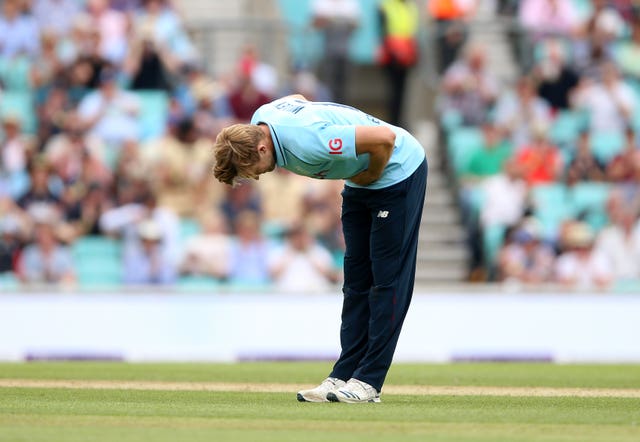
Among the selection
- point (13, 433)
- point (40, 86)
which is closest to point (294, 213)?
point (40, 86)

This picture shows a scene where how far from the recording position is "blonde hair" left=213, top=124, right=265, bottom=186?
790cm

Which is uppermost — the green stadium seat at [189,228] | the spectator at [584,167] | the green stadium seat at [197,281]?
the spectator at [584,167]

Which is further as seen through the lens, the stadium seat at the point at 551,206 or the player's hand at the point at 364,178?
the stadium seat at the point at 551,206

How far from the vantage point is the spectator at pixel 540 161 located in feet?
58.3

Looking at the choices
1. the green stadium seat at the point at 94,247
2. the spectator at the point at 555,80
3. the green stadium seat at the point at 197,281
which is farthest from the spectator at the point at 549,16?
the green stadium seat at the point at 94,247

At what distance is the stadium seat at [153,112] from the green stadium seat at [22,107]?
133 centimetres

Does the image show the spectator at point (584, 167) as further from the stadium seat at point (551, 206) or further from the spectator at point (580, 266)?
the spectator at point (580, 266)

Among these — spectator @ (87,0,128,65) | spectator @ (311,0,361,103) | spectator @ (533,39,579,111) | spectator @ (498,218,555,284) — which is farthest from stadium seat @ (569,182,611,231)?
spectator @ (87,0,128,65)

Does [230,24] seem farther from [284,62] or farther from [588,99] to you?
[588,99]

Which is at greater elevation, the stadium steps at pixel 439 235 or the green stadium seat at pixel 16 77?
the green stadium seat at pixel 16 77

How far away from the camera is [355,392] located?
8359mm

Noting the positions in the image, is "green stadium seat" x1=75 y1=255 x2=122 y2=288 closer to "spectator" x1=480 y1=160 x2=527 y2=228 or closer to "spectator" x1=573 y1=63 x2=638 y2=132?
"spectator" x1=480 y1=160 x2=527 y2=228

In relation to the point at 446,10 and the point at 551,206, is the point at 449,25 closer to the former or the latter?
the point at 446,10

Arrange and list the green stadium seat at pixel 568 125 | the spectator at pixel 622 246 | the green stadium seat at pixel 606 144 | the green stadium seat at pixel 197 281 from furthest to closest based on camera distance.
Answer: the green stadium seat at pixel 568 125 < the green stadium seat at pixel 606 144 < the spectator at pixel 622 246 < the green stadium seat at pixel 197 281
